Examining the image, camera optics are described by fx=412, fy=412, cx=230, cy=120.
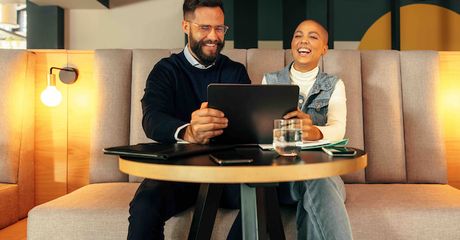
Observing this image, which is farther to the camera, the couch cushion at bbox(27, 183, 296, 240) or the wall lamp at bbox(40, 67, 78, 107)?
the wall lamp at bbox(40, 67, 78, 107)

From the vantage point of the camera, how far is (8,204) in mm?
1841

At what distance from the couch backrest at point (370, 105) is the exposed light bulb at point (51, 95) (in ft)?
0.76

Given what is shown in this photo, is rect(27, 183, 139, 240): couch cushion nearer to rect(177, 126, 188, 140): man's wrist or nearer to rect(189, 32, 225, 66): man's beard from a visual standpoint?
rect(177, 126, 188, 140): man's wrist

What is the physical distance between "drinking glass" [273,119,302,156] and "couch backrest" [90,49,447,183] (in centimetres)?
92

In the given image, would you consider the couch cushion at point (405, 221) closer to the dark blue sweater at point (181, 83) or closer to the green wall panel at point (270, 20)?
the dark blue sweater at point (181, 83)

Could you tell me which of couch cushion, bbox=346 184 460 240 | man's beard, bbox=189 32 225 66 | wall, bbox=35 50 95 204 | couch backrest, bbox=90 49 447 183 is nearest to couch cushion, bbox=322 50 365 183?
couch backrest, bbox=90 49 447 183

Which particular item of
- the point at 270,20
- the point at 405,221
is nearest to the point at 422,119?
the point at 405,221

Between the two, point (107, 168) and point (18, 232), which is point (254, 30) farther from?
point (18, 232)

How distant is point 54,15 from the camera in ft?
12.2

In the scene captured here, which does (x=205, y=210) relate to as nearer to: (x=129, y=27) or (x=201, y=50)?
(x=201, y=50)

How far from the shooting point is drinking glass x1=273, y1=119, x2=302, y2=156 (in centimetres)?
97

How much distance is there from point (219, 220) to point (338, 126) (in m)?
0.55

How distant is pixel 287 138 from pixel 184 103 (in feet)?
2.30

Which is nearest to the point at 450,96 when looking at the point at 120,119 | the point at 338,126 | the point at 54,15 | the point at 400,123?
the point at 400,123
